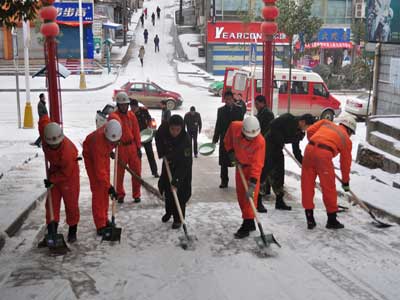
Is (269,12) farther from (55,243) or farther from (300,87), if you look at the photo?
(300,87)

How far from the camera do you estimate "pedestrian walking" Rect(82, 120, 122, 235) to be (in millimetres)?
6715

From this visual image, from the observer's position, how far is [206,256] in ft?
20.5

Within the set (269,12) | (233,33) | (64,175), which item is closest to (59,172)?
(64,175)

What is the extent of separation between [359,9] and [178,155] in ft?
125

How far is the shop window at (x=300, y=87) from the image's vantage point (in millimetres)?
22250

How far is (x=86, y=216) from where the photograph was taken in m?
8.05

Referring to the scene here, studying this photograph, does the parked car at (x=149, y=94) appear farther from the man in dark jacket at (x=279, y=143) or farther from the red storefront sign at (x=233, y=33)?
the man in dark jacket at (x=279, y=143)

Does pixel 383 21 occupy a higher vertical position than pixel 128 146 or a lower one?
higher

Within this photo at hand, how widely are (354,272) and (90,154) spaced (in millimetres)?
3340

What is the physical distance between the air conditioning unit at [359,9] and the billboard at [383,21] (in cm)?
2580

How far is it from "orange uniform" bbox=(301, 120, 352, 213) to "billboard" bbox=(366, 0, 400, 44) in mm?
9388

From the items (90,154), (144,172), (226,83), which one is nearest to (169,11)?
(226,83)

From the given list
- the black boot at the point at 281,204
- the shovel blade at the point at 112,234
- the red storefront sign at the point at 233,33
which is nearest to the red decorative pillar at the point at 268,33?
the black boot at the point at 281,204

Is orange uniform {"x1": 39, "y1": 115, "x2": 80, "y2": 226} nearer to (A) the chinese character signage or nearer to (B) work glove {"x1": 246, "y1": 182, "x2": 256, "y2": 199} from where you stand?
(B) work glove {"x1": 246, "y1": 182, "x2": 256, "y2": 199}
